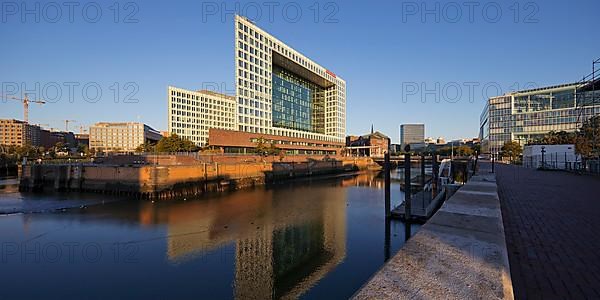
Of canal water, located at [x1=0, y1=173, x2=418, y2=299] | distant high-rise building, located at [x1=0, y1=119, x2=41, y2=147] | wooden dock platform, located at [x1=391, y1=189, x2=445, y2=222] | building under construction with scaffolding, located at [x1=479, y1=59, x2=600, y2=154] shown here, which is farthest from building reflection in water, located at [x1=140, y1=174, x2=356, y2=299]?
distant high-rise building, located at [x1=0, y1=119, x2=41, y2=147]

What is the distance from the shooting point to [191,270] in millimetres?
10961

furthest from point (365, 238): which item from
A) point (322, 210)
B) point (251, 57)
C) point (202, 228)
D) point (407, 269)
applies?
Answer: point (251, 57)

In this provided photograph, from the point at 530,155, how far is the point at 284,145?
48547 mm

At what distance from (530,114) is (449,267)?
328 feet

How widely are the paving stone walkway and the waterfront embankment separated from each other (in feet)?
91.2

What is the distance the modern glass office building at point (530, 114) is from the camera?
242 ft

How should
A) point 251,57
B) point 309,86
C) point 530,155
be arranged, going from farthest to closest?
point 309,86 < point 251,57 < point 530,155

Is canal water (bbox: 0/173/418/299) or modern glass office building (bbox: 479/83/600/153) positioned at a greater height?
modern glass office building (bbox: 479/83/600/153)

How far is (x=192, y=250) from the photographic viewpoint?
13.1m

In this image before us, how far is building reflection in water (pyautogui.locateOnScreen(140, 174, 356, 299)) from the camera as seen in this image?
34.1 feet

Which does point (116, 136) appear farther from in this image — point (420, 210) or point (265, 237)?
point (420, 210)

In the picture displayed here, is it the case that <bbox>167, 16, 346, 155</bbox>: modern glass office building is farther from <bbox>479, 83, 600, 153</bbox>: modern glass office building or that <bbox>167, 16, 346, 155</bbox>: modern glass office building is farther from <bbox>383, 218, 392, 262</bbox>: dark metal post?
<bbox>479, 83, 600, 153</bbox>: modern glass office building

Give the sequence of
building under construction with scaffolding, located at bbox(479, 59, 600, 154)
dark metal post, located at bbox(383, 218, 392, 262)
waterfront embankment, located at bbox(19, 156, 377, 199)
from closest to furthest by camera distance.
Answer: dark metal post, located at bbox(383, 218, 392, 262), waterfront embankment, located at bbox(19, 156, 377, 199), building under construction with scaffolding, located at bbox(479, 59, 600, 154)

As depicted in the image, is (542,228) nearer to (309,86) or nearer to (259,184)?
(259,184)
